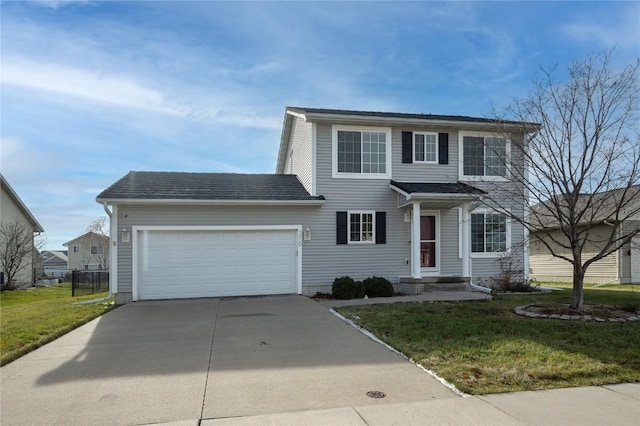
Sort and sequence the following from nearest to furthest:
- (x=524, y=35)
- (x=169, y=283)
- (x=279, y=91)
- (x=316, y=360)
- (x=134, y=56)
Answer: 1. (x=316, y=360)
2. (x=134, y=56)
3. (x=524, y=35)
4. (x=169, y=283)
5. (x=279, y=91)

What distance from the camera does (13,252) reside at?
25.1m

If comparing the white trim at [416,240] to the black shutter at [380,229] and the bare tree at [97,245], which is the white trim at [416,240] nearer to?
the black shutter at [380,229]

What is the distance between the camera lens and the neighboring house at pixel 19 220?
1016 inches

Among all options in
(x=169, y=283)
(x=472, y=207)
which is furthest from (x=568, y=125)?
(x=169, y=283)

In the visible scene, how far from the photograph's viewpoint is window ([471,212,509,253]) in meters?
15.5

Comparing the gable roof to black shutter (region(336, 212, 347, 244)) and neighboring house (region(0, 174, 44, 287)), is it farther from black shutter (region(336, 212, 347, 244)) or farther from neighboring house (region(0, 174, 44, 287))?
neighboring house (region(0, 174, 44, 287))

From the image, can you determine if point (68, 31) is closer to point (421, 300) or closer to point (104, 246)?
point (421, 300)

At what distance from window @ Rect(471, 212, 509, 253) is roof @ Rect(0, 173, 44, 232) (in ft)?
81.6

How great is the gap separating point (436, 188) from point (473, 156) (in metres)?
2.31

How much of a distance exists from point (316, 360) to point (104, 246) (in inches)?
2080

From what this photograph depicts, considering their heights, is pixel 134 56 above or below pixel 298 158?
above

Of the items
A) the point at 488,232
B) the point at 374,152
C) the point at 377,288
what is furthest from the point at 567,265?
the point at 377,288

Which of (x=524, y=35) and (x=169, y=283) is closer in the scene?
(x=524, y=35)

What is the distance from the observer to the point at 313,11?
1111 cm
